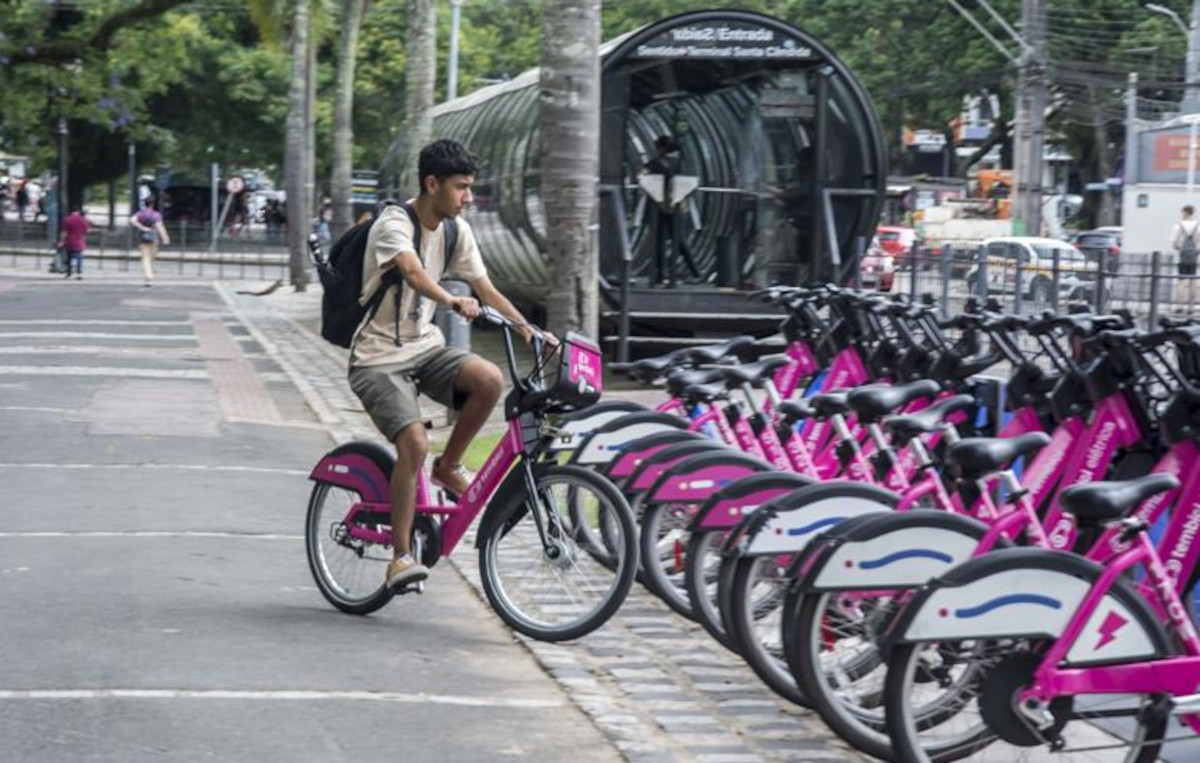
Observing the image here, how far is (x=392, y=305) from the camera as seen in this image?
7965 mm

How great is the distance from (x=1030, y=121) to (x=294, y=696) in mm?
36640

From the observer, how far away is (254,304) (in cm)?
3619

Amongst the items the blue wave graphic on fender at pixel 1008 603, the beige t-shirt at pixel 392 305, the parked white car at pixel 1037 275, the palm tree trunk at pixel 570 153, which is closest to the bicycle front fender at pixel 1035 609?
the blue wave graphic on fender at pixel 1008 603

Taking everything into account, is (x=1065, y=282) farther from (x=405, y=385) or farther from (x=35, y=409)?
(x=405, y=385)

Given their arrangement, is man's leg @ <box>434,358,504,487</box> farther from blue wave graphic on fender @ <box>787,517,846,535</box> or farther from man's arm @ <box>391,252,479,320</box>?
blue wave graphic on fender @ <box>787,517,846,535</box>

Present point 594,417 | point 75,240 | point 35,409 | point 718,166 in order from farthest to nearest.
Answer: point 75,240 < point 718,166 < point 35,409 < point 594,417

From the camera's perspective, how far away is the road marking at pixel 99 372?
19.5m

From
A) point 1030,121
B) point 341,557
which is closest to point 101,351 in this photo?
point 341,557

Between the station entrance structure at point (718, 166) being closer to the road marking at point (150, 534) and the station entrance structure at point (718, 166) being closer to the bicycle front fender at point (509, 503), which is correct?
the road marking at point (150, 534)

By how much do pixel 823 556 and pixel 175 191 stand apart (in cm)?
6732

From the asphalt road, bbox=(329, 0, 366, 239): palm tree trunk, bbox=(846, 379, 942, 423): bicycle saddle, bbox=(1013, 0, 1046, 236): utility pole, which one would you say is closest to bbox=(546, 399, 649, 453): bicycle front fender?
the asphalt road

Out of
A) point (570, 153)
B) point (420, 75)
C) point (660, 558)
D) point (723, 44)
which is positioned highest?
point (723, 44)

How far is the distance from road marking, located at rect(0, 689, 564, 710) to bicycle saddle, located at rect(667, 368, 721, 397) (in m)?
2.17

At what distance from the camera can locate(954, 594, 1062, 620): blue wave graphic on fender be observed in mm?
5305
